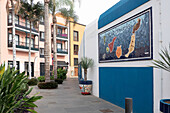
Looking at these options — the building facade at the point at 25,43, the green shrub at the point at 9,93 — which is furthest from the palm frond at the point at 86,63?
the building facade at the point at 25,43

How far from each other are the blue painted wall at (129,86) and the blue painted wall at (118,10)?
2.57 meters

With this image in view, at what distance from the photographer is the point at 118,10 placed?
8977 millimetres

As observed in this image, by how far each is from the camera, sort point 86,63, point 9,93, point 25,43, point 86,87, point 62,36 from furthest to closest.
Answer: point 62,36 → point 25,43 → point 86,63 → point 86,87 → point 9,93

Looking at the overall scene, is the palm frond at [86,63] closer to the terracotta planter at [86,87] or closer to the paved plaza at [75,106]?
the terracotta planter at [86,87]

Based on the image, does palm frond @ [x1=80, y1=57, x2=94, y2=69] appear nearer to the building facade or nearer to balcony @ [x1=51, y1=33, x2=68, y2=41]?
the building facade

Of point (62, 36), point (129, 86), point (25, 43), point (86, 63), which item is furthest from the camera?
point (62, 36)

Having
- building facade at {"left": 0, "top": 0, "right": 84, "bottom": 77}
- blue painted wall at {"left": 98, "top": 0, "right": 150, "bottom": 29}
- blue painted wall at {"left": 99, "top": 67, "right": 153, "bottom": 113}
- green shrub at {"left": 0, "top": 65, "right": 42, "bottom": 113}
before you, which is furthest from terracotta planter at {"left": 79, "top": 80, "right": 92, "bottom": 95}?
building facade at {"left": 0, "top": 0, "right": 84, "bottom": 77}

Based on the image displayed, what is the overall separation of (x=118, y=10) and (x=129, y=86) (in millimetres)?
3776

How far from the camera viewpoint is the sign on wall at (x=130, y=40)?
657 centimetres

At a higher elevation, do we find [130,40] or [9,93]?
[130,40]

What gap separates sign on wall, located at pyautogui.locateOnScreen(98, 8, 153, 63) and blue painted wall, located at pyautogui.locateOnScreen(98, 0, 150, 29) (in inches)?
16.5

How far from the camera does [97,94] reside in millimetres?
11680

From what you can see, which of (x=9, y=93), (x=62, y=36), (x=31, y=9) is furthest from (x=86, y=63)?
(x=62, y=36)

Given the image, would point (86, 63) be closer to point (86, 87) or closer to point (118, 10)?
point (86, 87)
